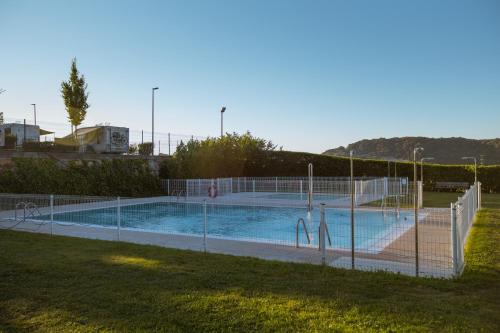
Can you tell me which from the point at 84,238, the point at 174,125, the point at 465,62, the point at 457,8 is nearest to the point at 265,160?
the point at 174,125

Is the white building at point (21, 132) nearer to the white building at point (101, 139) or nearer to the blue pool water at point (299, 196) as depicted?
the white building at point (101, 139)

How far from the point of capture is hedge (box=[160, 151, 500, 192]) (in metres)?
25.8

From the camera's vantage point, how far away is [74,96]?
99.2ft

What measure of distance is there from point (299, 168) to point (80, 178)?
16.7 metres

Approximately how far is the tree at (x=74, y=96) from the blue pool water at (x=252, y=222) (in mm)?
16286

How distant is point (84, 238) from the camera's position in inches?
371

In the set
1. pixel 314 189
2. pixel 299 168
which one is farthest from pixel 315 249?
pixel 299 168

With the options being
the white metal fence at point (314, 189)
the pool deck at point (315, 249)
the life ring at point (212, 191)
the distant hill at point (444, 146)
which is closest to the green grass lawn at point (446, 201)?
the white metal fence at point (314, 189)

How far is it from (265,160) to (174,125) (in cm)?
773

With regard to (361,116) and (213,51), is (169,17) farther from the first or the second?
(361,116)

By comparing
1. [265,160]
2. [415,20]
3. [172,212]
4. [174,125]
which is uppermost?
[415,20]

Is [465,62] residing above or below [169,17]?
below

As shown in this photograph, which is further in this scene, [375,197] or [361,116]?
[361,116]

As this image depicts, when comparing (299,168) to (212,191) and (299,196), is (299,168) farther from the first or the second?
(212,191)
